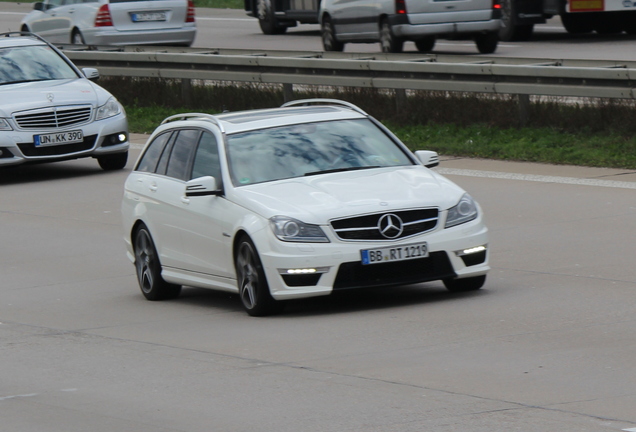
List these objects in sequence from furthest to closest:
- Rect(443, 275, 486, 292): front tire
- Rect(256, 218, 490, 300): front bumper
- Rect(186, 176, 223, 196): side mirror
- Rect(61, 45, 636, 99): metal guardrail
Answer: Rect(61, 45, 636, 99): metal guardrail < Rect(186, 176, 223, 196): side mirror < Rect(443, 275, 486, 292): front tire < Rect(256, 218, 490, 300): front bumper

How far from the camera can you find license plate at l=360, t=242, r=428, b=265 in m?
9.48

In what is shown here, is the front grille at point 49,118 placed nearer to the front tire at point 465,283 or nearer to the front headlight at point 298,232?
the front tire at point 465,283

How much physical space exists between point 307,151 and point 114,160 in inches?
355

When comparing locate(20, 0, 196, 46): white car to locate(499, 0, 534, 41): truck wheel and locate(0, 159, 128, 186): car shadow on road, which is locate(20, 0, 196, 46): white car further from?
locate(0, 159, 128, 186): car shadow on road

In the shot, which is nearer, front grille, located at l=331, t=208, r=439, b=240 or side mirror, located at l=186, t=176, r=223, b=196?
front grille, located at l=331, t=208, r=439, b=240

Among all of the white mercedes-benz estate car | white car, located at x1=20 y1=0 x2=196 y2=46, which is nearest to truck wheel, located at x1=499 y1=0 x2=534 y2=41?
white car, located at x1=20 y1=0 x2=196 y2=46

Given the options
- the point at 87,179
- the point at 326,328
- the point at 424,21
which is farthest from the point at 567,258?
the point at 424,21

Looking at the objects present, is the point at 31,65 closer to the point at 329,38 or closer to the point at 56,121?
the point at 56,121

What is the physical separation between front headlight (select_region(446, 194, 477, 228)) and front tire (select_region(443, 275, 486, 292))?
45 centimetres

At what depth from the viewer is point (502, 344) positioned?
8.20 metres

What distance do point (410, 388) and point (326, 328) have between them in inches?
77.7

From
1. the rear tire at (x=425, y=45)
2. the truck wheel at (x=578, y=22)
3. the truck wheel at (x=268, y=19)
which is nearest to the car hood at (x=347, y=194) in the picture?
the rear tire at (x=425, y=45)

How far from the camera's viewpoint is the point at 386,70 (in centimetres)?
1956

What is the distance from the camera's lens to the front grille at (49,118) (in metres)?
18.4
